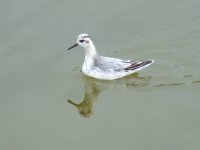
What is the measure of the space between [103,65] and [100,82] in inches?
16.7

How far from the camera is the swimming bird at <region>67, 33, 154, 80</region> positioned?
11.8 metres

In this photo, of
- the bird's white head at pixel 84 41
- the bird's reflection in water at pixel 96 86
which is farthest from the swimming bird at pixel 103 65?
the bird's reflection in water at pixel 96 86

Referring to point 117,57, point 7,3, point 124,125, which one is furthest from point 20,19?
point 124,125

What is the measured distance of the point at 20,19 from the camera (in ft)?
45.9

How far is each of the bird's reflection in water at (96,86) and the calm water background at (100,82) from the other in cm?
2

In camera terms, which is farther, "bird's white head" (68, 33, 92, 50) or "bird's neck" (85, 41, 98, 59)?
"bird's neck" (85, 41, 98, 59)

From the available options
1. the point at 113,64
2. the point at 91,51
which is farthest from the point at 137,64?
the point at 91,51

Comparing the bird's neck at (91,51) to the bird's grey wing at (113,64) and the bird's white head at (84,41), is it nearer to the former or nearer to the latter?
the bird's white head at (84,41)

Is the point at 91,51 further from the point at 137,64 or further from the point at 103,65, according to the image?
the point at 137,64

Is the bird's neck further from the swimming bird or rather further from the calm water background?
the calm water background

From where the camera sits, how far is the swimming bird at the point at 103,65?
11.8 metres

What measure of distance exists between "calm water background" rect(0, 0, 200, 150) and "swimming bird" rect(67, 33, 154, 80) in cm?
21

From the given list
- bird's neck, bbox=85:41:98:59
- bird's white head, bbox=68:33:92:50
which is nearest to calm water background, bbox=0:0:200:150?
bird's neck, bbox=85:41:98:59

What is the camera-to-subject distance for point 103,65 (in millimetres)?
12094
